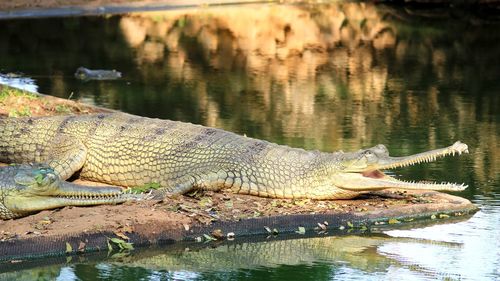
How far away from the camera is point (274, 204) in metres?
8.25

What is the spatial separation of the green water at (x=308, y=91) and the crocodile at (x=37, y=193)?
0.71 meters

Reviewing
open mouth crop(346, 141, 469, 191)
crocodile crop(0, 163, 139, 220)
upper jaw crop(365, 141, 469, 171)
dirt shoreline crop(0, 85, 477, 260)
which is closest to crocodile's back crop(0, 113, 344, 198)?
dirt shoreline crop(0, 85, 477, 260)

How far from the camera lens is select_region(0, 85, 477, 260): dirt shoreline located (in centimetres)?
743

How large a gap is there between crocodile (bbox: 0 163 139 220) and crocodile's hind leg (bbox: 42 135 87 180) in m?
0.90

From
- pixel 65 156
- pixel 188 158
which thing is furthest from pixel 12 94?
pixel 188 158

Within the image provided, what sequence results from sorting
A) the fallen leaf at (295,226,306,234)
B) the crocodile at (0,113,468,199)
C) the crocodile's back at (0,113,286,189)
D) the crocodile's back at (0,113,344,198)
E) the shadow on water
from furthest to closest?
the crocodile's back at (0,113,286,189)
the crocodile's back at (0,113,344,198)
the crocodile at (0,113,468,199)
the fallen leaf at (295,226,306,234)
the shadow on water

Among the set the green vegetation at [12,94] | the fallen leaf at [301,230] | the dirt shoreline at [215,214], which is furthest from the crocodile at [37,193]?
the green vegetation at [12,94]

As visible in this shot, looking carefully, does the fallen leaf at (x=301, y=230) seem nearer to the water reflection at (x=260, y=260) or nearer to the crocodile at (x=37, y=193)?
the water reflection at (x=260, y=260)

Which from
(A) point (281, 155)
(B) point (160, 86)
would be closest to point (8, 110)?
(A) point (281, 155)

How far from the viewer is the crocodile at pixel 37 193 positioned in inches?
301

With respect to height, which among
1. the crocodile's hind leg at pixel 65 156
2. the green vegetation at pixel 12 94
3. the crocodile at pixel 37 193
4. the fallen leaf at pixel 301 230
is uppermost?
the green vegetation at pixel 12 94

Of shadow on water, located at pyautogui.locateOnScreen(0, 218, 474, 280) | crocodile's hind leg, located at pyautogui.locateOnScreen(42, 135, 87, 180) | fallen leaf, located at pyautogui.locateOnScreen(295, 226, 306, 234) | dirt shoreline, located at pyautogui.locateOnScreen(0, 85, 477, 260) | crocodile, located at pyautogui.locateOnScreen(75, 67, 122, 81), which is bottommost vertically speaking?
shadow on water, located at pyautogui.locateOnScreen(0, 218, 474, 280)

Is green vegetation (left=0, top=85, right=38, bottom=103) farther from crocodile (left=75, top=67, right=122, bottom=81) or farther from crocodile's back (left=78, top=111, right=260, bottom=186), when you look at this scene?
crocodile (left=75, top=67, right=122, bottom=81)

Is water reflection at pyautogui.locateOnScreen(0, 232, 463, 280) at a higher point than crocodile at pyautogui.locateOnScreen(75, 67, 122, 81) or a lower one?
lower
